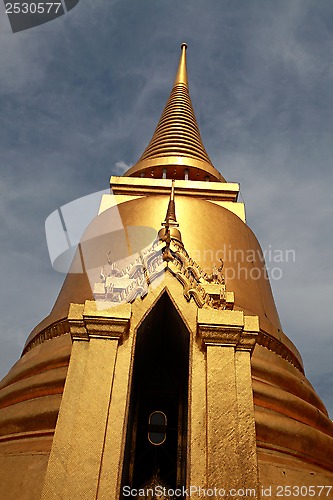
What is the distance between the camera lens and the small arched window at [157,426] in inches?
211

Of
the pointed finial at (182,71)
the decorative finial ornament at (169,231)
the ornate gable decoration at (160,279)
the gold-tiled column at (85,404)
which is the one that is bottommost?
the gold-tiled column at (85,404)

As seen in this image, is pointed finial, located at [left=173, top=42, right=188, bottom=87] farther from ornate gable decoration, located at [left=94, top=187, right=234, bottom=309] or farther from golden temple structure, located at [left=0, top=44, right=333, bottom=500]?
ornate gable decoration, located at [left=94, top=187, right=234, bottom=309]

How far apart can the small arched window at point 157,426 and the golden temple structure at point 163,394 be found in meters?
0.01

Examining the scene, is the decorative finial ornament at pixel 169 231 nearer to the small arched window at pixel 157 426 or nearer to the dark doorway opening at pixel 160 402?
the dark doorway opening at pixel 160 402

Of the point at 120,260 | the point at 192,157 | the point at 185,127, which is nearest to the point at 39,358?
the point at 120,260

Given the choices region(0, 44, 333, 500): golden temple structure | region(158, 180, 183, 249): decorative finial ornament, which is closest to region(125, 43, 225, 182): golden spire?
region(0, 44, 333, 500): golden temple structure

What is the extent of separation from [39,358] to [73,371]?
2.95m

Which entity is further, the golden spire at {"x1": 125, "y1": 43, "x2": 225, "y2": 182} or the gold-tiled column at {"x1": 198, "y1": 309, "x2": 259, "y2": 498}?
the golden spire at {"x1": 125, "y1": 43, "x2": 225, "y2": 182}

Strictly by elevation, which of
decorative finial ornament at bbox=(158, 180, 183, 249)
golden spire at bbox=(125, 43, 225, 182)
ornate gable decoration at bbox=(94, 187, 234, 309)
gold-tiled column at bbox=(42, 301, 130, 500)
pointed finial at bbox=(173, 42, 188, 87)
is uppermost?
pointed finial at bbox=(173, 42, 188, 87)

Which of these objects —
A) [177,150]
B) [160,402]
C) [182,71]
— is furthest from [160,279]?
[182,71]

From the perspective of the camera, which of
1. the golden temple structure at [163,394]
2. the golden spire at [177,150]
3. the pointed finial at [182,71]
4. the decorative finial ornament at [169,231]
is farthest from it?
the pointed finial at [182,71]

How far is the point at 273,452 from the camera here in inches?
213

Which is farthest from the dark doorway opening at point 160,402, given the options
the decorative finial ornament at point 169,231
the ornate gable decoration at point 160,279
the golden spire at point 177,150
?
the golden spire at point 177,150

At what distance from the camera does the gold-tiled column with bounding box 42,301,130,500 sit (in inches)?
140
